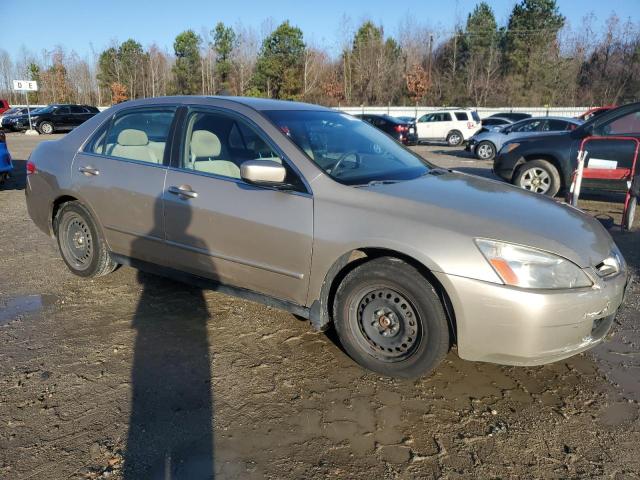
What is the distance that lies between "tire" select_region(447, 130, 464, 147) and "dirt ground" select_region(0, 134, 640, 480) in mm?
22120

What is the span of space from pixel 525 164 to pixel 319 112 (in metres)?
5.92

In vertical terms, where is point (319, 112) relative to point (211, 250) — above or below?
above

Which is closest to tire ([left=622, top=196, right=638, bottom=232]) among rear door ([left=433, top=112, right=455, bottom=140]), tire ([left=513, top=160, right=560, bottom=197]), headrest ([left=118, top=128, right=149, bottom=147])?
tire ([left=513, top=160, right=560, bottom=197])

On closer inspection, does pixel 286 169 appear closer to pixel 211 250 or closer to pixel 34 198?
pixel 211 250

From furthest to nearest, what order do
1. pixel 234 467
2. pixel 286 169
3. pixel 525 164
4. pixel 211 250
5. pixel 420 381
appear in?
1. pixel 525 164
2. pixel 211 250
3. pixel 286 169
4. pixel 420 381
5. pixel 234 467

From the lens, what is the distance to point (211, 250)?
3574 millimetres

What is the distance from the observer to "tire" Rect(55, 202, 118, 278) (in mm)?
4449

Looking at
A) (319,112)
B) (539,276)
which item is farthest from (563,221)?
(319,112)

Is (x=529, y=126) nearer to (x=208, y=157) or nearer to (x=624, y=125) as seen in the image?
(x=624, y=125)

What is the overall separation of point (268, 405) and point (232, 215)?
1.27 meters

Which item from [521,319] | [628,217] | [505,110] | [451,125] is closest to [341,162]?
[521,319]

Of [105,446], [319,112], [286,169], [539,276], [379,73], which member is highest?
[379,73]

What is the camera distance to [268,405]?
2820 millimetres

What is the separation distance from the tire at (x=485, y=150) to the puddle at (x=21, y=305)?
53.9 ft
